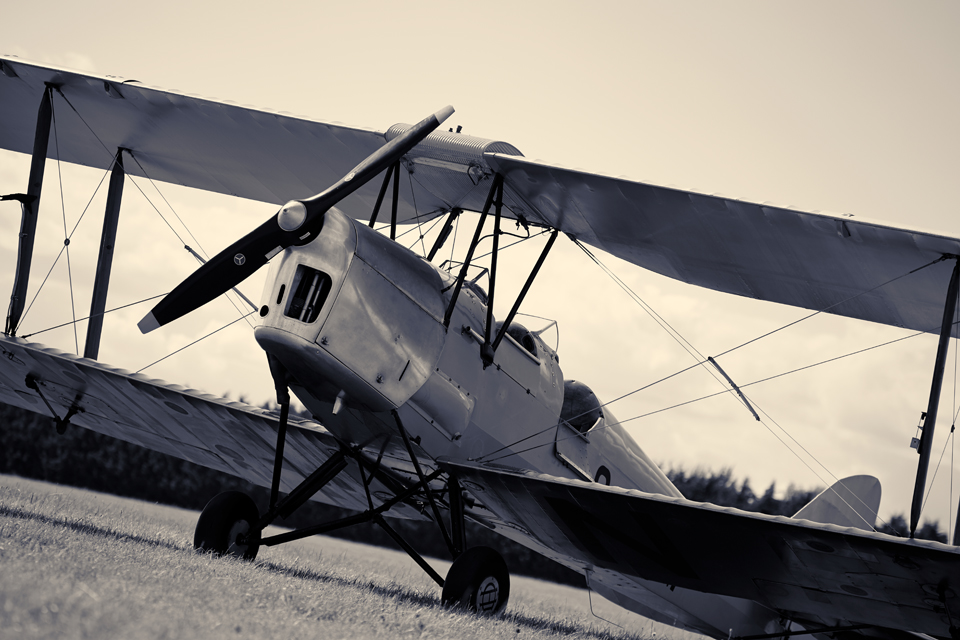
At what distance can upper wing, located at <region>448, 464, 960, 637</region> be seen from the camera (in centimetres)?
527

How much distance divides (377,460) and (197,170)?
5001mm

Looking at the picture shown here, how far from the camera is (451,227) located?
7.80 meters

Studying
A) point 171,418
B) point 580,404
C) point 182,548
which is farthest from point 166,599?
point 580,404

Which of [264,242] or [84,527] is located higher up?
[264,242]

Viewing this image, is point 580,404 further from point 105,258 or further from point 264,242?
point 105,258

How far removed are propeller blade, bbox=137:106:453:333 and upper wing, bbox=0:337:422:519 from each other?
135 centimetres

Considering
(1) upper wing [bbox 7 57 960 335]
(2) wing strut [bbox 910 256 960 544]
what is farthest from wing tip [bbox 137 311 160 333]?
(2) wing strut [bbox 910 256 960 544]

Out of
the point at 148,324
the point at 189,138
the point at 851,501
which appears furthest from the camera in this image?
the point at 851,501

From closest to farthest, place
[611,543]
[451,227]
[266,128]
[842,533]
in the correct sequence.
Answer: [842,533], [611,543], [451,227], [266,128]

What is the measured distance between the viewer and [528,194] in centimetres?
755

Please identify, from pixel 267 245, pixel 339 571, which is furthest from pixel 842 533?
pixel 339 571

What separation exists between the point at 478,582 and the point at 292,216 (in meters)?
2.85

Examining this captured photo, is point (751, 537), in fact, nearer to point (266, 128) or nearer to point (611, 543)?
point (611, 543)

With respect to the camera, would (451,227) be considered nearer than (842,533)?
No
